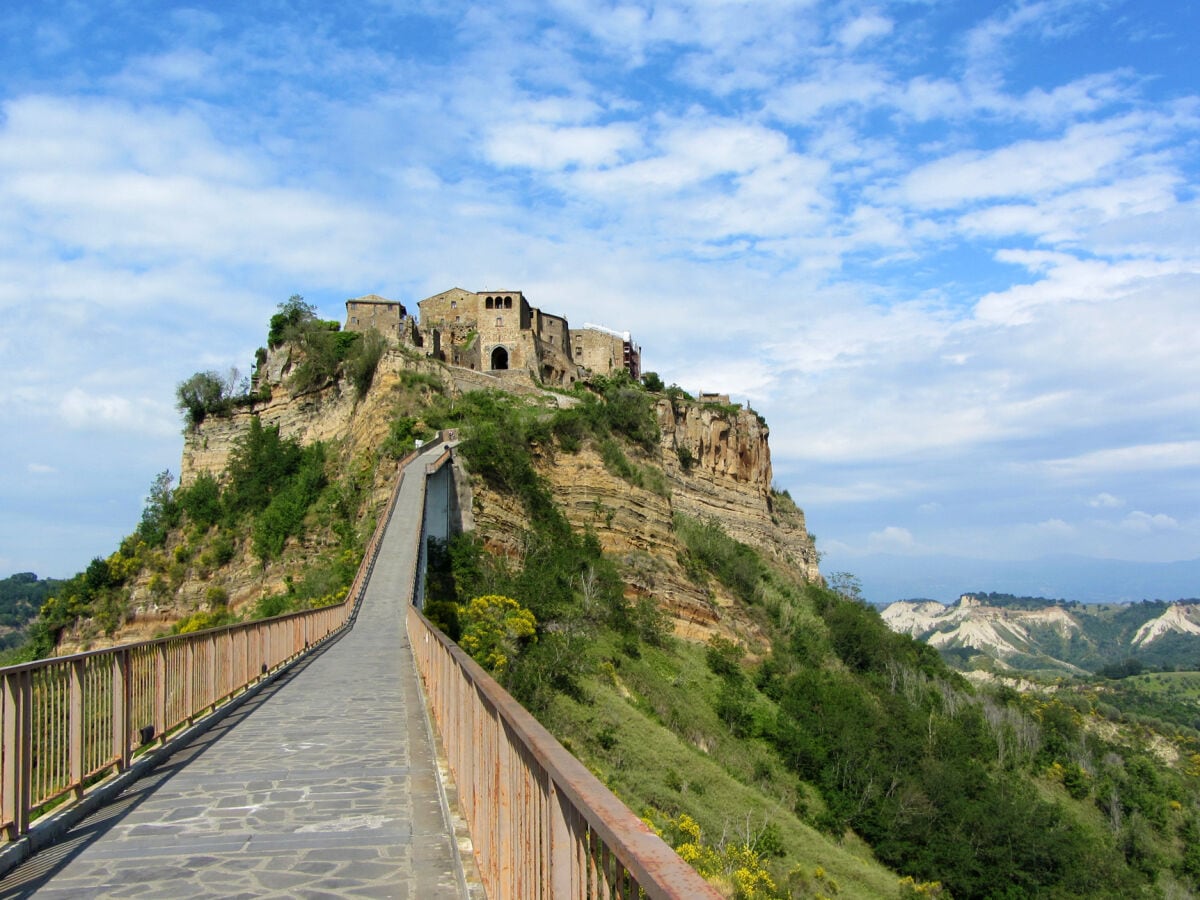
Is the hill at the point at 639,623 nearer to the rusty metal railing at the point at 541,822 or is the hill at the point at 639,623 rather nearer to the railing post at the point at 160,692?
the railing post at the point at 160,692

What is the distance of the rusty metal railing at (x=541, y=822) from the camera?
2.44m

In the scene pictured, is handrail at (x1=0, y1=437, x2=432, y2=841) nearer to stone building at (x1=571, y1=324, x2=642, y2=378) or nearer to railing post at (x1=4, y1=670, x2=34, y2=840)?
railing post at (x1=4, y1=670, x2=34, y2=840)

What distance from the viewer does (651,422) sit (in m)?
49.2

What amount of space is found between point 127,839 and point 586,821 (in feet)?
15.9

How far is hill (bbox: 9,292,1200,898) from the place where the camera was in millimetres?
24375

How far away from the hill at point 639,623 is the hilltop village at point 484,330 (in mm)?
6560

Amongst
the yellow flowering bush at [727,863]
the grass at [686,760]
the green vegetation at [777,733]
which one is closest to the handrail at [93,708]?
the grass at [686,760]

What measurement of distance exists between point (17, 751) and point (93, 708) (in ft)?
5.04

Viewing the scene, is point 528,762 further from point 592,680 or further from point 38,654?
point 38,654

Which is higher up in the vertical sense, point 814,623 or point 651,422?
point 651,422

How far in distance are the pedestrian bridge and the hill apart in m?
7.93

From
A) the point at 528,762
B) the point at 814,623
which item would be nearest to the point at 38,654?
the point at 814,623

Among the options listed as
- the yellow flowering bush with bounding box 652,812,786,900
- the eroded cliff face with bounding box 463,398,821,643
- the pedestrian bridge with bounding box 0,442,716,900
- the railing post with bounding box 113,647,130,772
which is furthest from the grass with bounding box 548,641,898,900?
the railing post with bounding box 113,647,130,772

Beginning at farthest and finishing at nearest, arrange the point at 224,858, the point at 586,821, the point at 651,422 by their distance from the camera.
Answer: the point at 651,422, the point at 224,858, the point at 586,821
